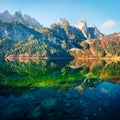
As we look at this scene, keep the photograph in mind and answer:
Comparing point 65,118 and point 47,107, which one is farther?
point 47,107

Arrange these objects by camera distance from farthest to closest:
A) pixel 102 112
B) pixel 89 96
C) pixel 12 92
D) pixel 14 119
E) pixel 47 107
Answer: pixel 12 92
pixel 89 96
pixel 47 107
pixel 102 112
pixel 14 119

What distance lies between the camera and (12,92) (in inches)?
2024

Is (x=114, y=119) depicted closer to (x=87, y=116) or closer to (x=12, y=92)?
(x=87, y=116)

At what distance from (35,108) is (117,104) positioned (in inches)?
624

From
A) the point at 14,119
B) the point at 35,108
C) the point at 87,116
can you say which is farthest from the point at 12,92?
the point at 87,116

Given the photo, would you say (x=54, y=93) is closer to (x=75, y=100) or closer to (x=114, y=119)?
(x=75, y=100)

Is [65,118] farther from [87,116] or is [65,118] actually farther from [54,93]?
[54,93]

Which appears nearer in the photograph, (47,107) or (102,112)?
(102,112)

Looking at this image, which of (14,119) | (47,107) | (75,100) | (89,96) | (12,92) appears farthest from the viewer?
(12,92)

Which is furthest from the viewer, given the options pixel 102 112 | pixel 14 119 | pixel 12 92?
pixel 12 92

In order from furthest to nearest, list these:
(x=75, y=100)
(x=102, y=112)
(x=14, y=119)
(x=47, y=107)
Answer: (x=75, y=100), (x=47, y=107), (x=102, y=112), (x=14, y=119)

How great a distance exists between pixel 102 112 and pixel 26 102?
14742mm

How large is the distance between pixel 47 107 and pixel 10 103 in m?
7.71

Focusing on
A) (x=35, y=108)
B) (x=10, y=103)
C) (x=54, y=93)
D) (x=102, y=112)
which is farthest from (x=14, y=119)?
(x=54, y=93)
